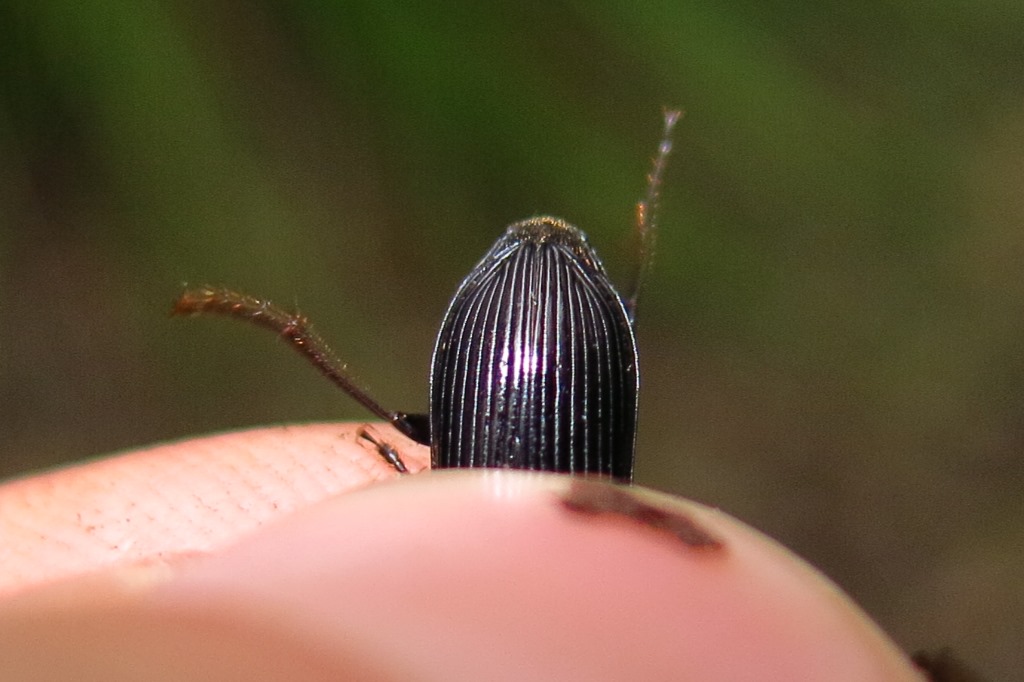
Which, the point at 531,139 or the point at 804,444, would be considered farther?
the point at 804,444

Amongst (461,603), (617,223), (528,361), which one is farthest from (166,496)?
(617,223)

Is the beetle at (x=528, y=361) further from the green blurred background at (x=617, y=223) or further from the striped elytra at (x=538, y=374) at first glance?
the green blurred background at (x=617, y=223)

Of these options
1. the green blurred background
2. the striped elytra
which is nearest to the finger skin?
the striped elytra

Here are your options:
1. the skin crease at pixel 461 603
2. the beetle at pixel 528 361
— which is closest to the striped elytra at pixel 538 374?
the beetle at pixel 528 361

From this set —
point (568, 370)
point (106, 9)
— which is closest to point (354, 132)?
point (106, 9)

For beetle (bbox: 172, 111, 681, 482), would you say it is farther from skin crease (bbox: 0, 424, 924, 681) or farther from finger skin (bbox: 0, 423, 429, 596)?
skin crease (bbox: 0, 424, 924, 681)

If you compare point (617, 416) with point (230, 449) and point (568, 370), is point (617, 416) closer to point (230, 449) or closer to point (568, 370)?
point (568, 370)
